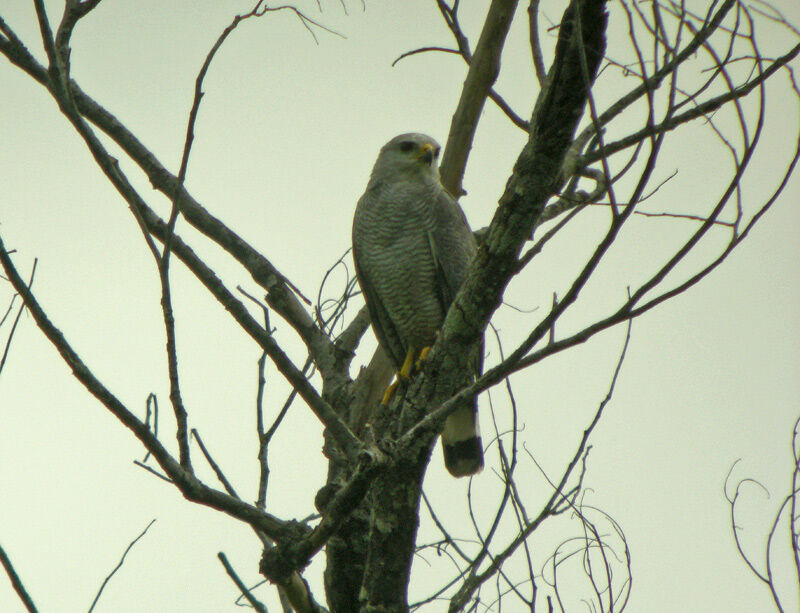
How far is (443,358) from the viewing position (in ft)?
8.34

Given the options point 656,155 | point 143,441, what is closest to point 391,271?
point 143,441

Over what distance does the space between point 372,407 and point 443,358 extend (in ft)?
4.85

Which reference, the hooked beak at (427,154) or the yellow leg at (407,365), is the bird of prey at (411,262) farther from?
the hooked beak at (427,154)

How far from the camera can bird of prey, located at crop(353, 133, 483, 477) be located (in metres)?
4.64

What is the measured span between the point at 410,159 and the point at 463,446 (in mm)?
1868

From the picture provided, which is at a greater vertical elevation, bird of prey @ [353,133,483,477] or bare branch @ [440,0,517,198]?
bare branch @ [440,0,517,198]

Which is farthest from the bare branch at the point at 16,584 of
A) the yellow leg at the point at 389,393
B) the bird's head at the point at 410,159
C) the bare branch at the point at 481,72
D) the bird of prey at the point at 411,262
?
the bird's head at the point at 410,159

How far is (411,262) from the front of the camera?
15.5ft

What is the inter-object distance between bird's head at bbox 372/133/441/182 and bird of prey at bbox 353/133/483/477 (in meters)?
0.12

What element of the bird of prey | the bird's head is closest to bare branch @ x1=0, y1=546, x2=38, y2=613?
the bird of prey

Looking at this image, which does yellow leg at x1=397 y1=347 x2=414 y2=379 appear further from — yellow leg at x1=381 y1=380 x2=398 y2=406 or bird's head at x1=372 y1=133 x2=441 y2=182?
bird's head at x1=372 y1=133 x2=441 y2=182

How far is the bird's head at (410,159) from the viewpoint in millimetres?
5145

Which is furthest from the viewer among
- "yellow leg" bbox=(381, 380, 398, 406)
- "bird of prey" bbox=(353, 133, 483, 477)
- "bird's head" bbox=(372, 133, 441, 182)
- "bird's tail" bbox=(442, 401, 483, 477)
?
"bird's head" bbox=(372, 133, 441, 182)

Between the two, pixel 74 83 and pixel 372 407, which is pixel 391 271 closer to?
pixel 372 407
